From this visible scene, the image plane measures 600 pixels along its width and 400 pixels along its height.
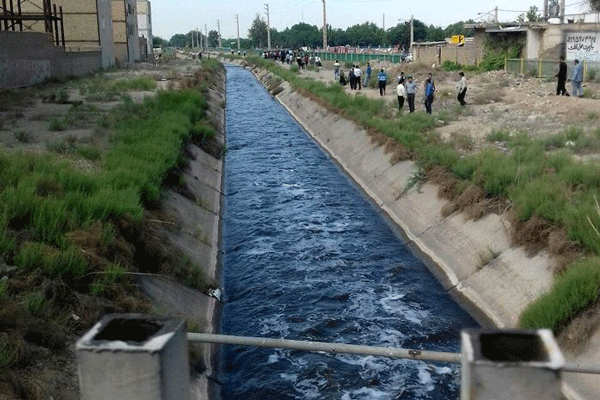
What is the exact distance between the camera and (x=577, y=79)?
29.6 m

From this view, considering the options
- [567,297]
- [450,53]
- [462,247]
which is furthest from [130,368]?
[450,53]

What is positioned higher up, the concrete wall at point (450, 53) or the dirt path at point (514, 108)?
the concrete wall at point (450, 53)

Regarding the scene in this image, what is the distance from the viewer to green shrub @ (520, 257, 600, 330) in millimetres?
9258

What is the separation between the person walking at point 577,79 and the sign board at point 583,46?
9889 mm

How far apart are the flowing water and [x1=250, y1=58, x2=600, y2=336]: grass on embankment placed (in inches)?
70.4

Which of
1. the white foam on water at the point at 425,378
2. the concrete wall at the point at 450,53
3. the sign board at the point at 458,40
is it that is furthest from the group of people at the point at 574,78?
the sign board at the point at 458,40

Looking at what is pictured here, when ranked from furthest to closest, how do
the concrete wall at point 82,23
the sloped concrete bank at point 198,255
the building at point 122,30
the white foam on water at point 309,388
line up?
the building at point 122,30, the concrete wall at point 82,23, the sloped concrete bank at point 198,255, the white foam on water at point 309,388

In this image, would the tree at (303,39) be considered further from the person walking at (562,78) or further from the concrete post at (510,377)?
the concrete post at (510,377)

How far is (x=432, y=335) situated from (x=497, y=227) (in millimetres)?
3216

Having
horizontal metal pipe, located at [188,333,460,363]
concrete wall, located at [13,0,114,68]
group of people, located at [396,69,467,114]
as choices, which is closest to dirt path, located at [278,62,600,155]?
group of people, located at [396,69,467,114]

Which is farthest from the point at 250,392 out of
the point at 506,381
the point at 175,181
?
the point at 175,181

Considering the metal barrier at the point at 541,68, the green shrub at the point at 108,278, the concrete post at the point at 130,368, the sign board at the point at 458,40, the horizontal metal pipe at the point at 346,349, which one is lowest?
the green shrub at the point at 108,278

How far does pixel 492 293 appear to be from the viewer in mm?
12078

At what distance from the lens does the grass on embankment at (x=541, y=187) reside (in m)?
9.51
